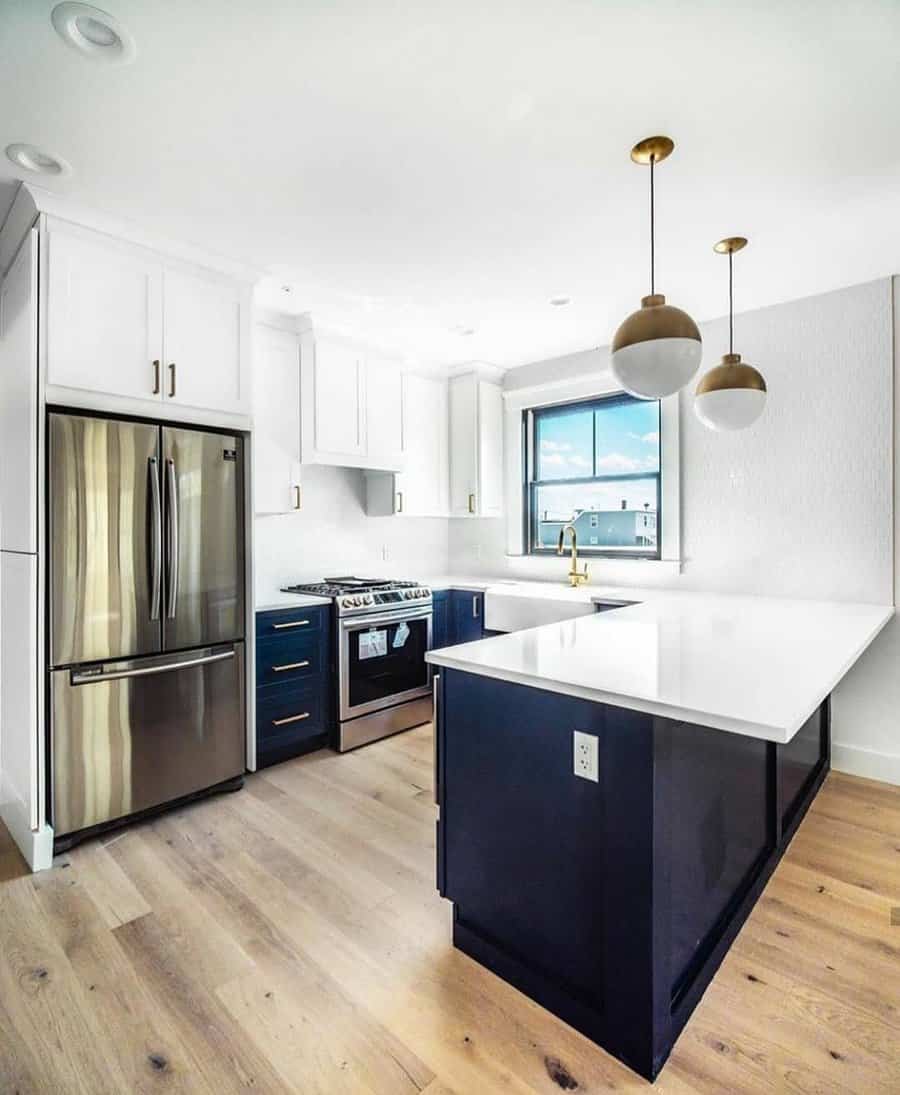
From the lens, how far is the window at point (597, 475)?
3912 millimetres

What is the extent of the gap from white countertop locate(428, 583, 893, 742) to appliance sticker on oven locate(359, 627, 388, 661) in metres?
1.55

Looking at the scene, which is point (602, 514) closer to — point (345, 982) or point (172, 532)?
point (172, 532)

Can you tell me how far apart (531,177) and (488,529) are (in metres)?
2.97

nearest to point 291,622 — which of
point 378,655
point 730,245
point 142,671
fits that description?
point 378,655

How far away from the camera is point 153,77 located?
5.25 ft

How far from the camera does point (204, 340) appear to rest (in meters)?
2.74

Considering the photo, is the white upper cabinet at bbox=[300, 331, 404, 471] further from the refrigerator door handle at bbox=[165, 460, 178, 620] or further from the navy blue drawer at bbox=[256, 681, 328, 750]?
the navy blue drawer at bbox=[256, 681, 328, 750]

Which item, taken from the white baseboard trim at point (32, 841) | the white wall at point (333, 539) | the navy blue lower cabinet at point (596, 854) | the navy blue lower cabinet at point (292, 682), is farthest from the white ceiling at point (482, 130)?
the white baseboard trim at point (32, 841)

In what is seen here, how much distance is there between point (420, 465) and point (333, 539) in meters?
0.87

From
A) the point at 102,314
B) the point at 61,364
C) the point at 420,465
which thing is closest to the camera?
the point at 61,364

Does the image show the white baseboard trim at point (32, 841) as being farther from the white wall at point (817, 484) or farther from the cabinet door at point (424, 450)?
the white wall at point (817, 484)

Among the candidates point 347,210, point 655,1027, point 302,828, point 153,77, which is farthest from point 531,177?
point 302,828

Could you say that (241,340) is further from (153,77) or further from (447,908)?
(447,908)

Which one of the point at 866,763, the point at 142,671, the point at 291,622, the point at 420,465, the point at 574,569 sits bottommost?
the point at 866,763
